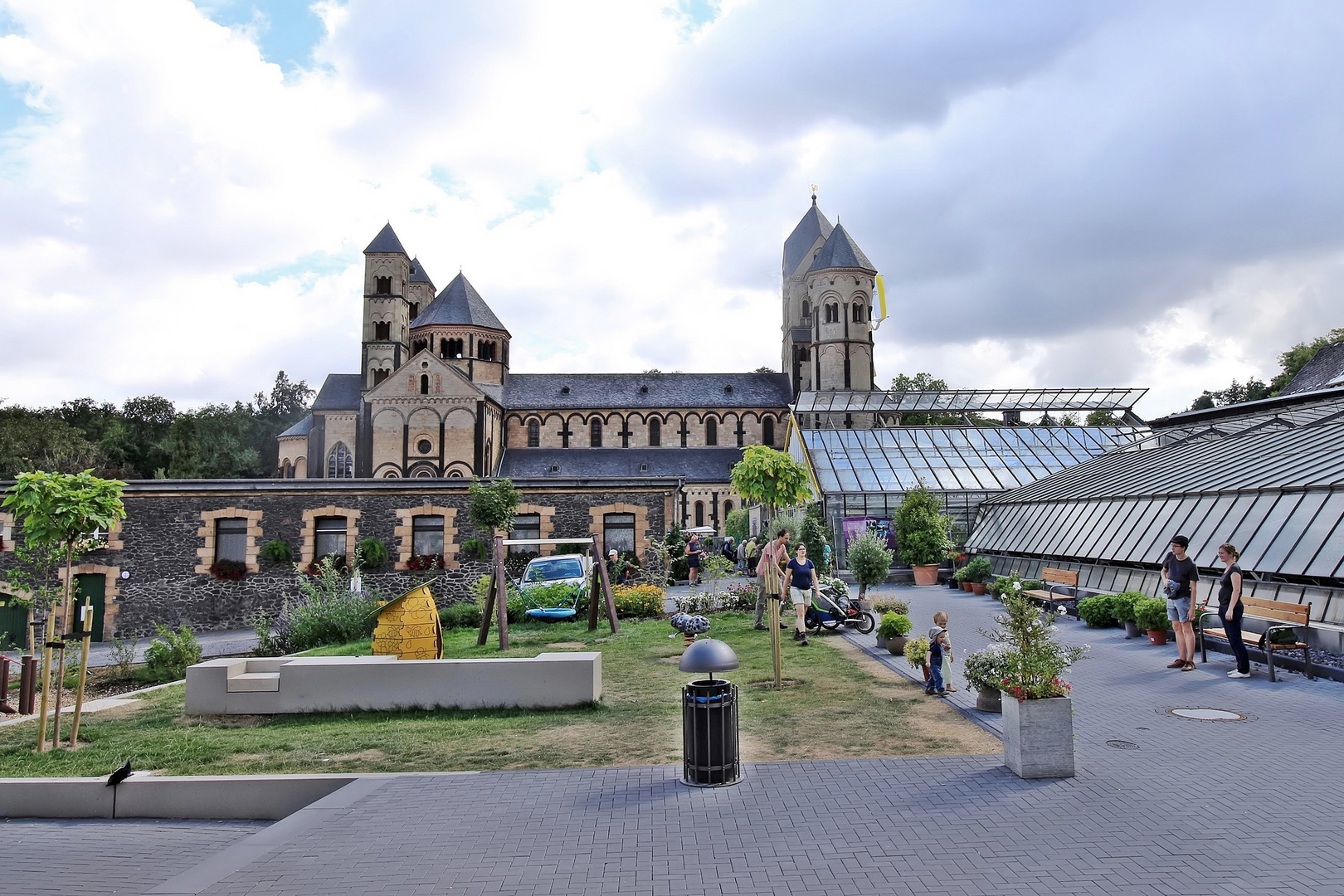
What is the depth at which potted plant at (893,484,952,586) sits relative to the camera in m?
26.2

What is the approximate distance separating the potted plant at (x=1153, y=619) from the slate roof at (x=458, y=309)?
52.4m

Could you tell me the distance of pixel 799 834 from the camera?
5.80m

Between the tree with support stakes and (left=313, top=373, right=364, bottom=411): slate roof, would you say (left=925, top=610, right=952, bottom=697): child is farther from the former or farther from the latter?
(left=313, top=373, right=364, bottom=411): slate roof

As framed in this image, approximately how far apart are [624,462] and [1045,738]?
5165 centimetres

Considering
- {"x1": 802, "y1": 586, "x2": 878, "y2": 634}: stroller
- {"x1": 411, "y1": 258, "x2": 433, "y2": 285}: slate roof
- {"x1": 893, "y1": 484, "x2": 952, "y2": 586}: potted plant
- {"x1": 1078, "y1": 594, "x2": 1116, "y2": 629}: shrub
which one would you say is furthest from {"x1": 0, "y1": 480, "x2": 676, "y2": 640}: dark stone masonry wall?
{"x1": 411, "y1": 258, "x2": 433, "y2": 285}: slate roof

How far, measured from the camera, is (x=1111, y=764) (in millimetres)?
7262

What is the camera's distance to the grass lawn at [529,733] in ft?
26.1

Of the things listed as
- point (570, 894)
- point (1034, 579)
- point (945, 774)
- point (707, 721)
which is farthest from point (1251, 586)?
point (570, 894)

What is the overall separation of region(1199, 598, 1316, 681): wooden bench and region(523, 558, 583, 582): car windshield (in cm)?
1334

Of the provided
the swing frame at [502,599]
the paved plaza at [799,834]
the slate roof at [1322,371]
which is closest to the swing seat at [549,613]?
the swing frame at [502,599]

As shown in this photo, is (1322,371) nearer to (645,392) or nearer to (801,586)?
(645,392)

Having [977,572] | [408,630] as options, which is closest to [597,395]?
[977,572]

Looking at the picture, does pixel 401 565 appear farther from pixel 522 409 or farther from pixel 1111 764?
pixel 522 409

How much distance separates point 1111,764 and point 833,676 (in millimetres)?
4697
